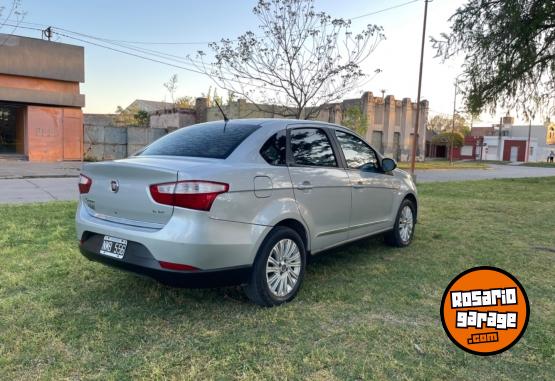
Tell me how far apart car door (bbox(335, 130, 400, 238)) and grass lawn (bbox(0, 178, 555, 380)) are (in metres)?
0.47

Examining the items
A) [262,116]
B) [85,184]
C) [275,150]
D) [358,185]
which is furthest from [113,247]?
[262,116]

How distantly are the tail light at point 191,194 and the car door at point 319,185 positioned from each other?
93 centimetres

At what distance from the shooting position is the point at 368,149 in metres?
5.40

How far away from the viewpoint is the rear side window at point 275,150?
12.6 feet

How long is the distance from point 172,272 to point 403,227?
380 cm

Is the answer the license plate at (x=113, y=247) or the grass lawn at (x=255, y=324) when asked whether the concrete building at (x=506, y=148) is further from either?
the license plate at (x=113, y=247)

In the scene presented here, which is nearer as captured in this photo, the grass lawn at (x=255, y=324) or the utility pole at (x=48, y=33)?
the grass lawn at (x=255, y=324)

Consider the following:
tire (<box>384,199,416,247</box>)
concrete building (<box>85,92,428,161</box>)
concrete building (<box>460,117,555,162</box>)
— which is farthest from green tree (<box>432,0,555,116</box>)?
concrete building (<box>460,117,555,162</box>)

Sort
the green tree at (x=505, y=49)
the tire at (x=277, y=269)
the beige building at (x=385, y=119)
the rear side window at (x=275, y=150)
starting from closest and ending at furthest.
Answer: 1. the tire at (x=277, y=269)
2. the rear side window at (x=275, y=150)
3. the green tree at (x=505, y=49)
4. the beige building at (x=385, y=119)

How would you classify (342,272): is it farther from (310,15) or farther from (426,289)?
(310,15)

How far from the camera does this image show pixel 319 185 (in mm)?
4223

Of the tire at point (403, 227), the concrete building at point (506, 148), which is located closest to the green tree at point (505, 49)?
the tire at point (403, 227)

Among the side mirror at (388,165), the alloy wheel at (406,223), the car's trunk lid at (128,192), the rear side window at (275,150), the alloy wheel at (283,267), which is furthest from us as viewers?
A: the alloy wheel at (406,223)

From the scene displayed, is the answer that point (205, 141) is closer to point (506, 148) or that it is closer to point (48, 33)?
point (48, 33)
